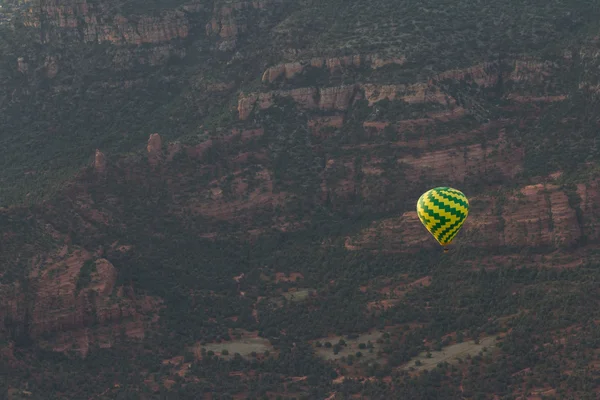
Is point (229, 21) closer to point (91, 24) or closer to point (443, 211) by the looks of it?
point (91, 24)

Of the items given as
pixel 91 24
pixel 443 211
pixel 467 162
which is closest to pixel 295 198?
pixel 467 162

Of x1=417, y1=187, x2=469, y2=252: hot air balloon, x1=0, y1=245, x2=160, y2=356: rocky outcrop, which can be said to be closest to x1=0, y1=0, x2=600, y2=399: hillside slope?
x1=0, y1=245, x2=160, y2=356: rocky outcrop

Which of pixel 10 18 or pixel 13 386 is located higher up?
pixel 10 18

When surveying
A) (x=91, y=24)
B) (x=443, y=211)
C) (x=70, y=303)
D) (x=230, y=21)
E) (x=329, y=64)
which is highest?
(x=91, y=24)

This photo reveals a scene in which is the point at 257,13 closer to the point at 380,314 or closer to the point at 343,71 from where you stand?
the point at 343,71

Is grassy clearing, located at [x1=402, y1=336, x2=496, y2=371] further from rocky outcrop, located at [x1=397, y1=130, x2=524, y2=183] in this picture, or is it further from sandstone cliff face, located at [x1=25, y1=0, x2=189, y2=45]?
sandstone cliff face, located at [x1=25, y1=0, x2=189, y2=45]

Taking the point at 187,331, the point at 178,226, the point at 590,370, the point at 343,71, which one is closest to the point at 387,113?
the point at 343,71

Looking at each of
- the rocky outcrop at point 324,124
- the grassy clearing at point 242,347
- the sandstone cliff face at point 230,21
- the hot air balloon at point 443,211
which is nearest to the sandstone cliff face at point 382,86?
the rocky outcrop at point 324,124
